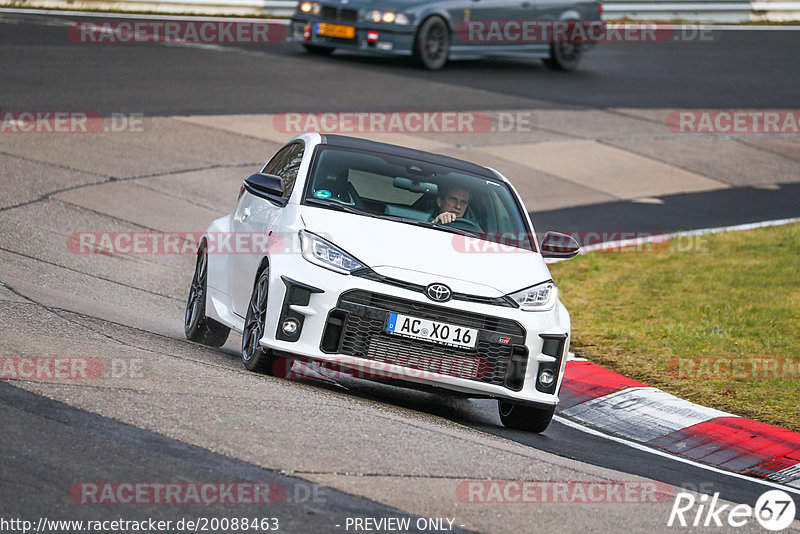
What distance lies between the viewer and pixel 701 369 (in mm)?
10195

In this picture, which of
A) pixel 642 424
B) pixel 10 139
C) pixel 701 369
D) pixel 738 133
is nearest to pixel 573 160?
pixel 738 133

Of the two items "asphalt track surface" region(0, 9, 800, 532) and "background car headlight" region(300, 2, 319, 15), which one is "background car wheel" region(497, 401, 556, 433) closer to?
"asphalt track surface" region(0, 9, 800, 532)

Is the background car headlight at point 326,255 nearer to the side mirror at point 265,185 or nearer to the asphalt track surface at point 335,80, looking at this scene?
the side mirror at point 265,185

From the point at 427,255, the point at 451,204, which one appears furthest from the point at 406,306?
the point at 451,204

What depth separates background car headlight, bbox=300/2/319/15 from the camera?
23.1 m

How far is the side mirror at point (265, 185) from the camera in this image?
27.0 feet

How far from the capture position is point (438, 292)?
24.1 feet

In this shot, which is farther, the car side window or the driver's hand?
the car side window

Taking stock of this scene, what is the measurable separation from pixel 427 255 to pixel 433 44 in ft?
56.3
